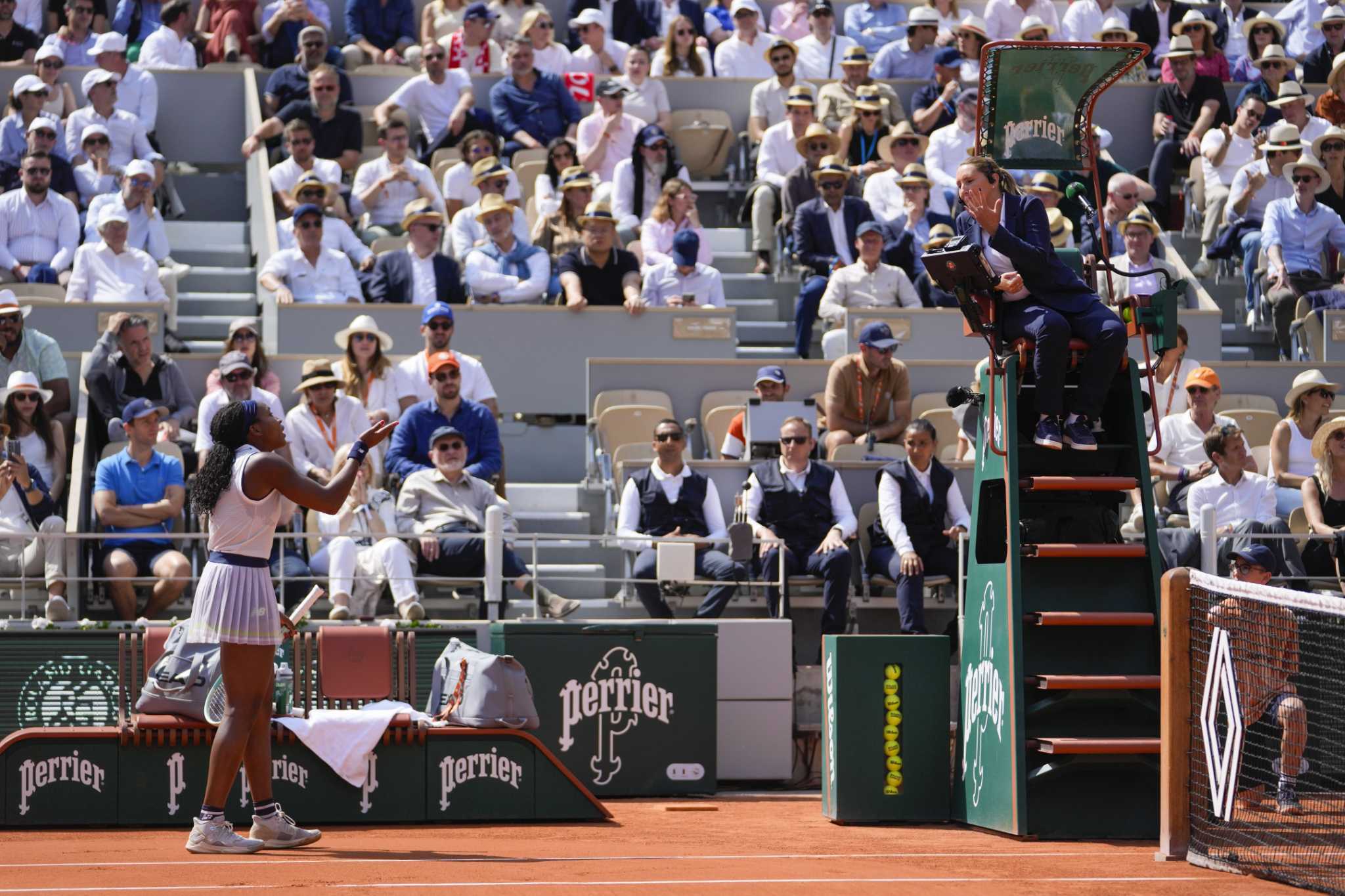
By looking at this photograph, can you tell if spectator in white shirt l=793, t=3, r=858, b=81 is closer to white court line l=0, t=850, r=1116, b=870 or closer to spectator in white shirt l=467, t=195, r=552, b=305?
spectator in white shirt l=467, t=195, r=552, b=305

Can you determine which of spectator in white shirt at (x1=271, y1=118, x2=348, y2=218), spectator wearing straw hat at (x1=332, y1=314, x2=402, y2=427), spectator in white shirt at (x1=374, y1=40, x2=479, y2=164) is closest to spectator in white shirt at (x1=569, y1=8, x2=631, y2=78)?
spectator in white shirt at (x1=374, y1=40, x2=479, y2=164)

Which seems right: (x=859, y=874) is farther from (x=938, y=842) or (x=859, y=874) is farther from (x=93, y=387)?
(x=93, y=387)

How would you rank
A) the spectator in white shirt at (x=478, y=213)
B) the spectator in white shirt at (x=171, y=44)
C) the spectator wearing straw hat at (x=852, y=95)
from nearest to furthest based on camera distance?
the spectator in white shirt at (x=478, y=213)
the spectator wearing straw hat at (x=852, y=95)
the spectator in white shirt at (x=171, y=44)

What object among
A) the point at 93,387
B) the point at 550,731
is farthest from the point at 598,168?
the point at 550,731

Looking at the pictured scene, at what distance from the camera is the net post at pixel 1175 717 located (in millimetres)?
7793

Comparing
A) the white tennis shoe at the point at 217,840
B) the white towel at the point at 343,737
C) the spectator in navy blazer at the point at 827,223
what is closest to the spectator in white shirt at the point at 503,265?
the spectator in navy blazer at the point at 827,223

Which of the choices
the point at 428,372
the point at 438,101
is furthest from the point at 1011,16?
the point at 428,372

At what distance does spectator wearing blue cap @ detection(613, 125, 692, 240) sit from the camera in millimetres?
17094

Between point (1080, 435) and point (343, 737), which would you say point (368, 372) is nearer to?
point (343, 737)

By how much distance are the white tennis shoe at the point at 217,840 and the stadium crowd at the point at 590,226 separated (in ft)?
11.3

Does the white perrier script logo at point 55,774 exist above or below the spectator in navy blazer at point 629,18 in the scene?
below

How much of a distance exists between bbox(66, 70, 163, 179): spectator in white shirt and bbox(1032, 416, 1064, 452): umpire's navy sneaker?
399 inches

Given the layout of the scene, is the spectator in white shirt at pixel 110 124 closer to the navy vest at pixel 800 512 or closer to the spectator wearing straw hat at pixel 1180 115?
the navy vest at pixel 800 512

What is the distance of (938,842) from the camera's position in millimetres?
8625
